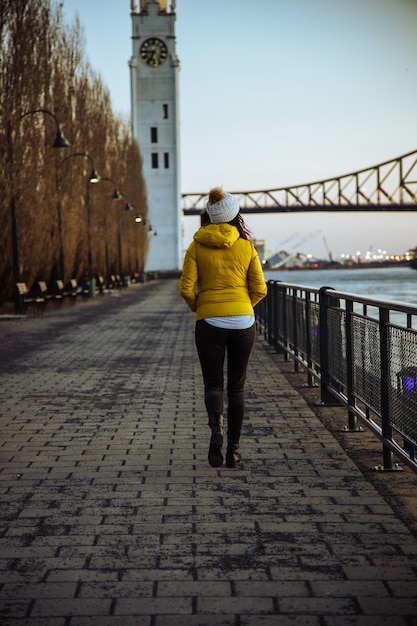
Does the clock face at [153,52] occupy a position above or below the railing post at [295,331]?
above

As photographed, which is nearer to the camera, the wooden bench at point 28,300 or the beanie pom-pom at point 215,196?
the beanie pom-pom at point 215,196

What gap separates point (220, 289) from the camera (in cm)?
593

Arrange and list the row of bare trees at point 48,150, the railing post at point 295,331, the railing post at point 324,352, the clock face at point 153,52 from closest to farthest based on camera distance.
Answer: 1. the railing post at point 324,352
2. the railing post at point 295,331
3. the row of bare trees at point 48,150
4. the clock face at point 153,52

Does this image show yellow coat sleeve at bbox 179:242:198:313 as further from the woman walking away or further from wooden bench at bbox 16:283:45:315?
wooden bench at bbox 16:283:45:315

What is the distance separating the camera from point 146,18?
107562 mm

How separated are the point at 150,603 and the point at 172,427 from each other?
4154 millimetres

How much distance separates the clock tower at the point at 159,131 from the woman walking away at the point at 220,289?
9720cm

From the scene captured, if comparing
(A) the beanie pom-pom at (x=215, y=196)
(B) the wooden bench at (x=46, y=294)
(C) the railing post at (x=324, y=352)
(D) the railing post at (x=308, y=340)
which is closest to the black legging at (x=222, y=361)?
(A) the beanie pom-pom at (x=215, y=196)

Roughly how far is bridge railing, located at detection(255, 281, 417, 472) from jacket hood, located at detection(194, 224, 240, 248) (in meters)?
0.99

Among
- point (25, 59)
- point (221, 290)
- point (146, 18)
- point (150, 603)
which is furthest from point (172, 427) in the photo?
point (146, 18)

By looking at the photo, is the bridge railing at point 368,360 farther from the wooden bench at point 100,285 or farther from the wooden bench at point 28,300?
the wooden bench at point 100,285

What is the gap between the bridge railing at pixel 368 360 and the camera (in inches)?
211

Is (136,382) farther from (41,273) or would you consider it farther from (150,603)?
(41,273)

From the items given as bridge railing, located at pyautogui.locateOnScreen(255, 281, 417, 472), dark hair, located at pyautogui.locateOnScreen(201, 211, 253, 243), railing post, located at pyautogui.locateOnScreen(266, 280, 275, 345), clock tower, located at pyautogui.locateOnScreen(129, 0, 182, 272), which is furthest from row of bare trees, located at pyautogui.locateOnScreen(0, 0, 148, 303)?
clock tower, located at pyautogui.locateOnScreen(129, 0, 182, 272)
